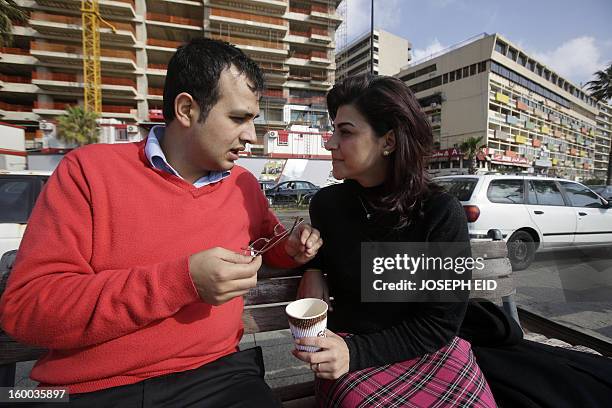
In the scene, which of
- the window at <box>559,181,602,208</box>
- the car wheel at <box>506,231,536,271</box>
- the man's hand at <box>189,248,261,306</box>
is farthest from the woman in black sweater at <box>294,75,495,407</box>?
the window at <box>559,181,602,208</box>

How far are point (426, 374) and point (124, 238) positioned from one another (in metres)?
1.43

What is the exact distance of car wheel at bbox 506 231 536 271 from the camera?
245 inches

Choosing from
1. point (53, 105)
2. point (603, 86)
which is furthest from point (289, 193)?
point (603, 86)

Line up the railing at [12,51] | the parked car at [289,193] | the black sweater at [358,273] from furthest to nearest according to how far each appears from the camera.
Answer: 1. the railing at [12,51]
2. the parked car at [289,193]
3. the black sweater at [358,273]

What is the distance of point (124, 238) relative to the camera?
1.29 m

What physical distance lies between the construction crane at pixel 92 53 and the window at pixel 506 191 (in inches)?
1623

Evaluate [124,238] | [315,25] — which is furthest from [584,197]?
[315,25]

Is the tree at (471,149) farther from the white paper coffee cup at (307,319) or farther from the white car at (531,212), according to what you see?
the white paper coffee cup at (307,319)

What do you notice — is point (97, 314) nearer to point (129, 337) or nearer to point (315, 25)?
point (129, 337)

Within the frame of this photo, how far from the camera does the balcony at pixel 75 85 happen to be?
115 ft

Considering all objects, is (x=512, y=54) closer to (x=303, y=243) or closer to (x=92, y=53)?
(x=92, y=53)

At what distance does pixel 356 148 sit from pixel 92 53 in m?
45.3

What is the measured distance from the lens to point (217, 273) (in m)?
1.11

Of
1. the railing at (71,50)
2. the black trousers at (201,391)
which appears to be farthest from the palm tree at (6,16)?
the black trousers at (201,391)
